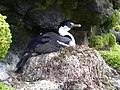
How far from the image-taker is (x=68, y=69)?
19.9 ft

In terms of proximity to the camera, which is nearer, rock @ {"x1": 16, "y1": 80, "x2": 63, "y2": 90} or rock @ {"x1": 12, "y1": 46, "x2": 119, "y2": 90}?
rock @ {"x1": 16, "y1": 80, "x2": 63, "y2": 90}

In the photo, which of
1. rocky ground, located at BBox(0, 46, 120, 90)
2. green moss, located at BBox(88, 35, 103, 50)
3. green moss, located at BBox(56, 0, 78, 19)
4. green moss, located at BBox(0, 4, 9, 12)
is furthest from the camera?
green moss, located at BBox(88, 35, 103, 50)

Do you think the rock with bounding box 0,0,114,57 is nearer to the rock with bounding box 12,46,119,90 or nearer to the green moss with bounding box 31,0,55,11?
the green moss with bounding box 31,0,55,11

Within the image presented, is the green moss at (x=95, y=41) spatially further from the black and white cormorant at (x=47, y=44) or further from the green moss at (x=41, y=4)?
the black and white cormorant at (x=47, y=44)

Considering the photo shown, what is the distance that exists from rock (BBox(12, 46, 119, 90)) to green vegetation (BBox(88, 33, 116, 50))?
2.67 m

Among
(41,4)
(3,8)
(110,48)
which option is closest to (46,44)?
(41,4)

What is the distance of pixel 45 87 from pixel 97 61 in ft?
3.85

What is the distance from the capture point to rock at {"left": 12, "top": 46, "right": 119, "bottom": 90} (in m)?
5.95

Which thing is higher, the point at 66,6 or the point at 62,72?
the point at 66,6

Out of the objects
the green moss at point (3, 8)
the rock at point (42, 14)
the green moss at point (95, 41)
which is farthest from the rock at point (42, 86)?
the green moss at point (95, 41)

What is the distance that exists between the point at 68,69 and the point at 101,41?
3.30m

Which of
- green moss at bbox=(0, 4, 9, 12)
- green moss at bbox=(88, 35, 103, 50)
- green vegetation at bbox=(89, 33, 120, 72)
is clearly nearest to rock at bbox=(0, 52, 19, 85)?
green moss at bbox=(0, 4, 9, 12)

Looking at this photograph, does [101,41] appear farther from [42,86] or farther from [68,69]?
[42,86]

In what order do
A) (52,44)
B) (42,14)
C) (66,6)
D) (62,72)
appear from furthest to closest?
(66,6), (42,14), (52,44), (62,72)
